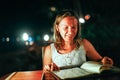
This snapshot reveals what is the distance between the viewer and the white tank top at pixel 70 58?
2102 mm

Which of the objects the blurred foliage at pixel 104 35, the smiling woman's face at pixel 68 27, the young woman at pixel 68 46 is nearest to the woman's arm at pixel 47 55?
the young woman at pixel 68 46

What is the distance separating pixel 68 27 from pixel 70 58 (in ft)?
A: 0.94

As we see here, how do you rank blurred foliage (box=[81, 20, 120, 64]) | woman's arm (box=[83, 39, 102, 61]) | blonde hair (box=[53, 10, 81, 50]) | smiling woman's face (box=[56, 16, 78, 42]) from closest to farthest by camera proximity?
smiling woman's face (box=[56, 16, 78, 42])
blonde hair (box=[53, 10, 81, 50])
woman's arm (box=[83, 39, 102, 61])
blurred foliage (box=[81, 20, 120, 64])

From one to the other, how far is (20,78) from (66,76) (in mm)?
450

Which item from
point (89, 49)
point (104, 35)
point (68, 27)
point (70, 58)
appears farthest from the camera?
point (104, 35)

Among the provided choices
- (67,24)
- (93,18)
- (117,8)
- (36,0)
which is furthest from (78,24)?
(36,0)

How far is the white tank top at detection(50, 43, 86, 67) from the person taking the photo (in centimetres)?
210

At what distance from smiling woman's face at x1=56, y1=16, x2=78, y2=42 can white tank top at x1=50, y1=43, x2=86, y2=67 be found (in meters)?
0.14

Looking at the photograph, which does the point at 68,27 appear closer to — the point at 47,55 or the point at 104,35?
the point at 47,55

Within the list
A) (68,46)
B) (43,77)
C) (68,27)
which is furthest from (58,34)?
(43,77)

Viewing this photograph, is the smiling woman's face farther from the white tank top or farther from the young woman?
the white tank top

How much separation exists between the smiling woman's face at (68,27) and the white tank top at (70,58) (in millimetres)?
141

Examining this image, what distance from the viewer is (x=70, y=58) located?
211 cm

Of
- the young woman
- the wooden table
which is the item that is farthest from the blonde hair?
the wooden table
